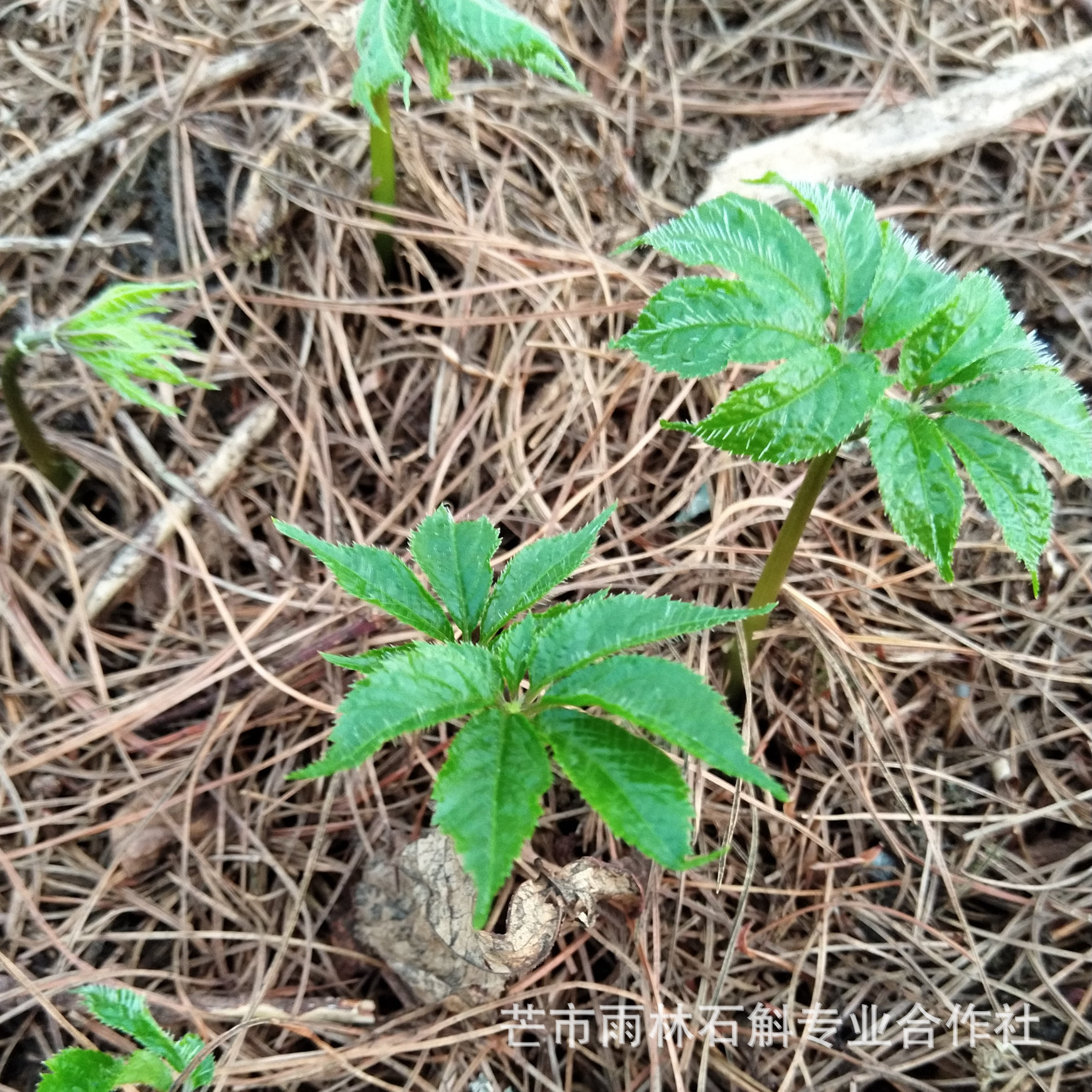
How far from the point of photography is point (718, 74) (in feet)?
7.22

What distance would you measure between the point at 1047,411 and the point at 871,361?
0.25 metres

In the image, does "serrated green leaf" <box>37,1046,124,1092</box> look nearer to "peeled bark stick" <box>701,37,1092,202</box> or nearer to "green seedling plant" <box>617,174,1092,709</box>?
"green seedling plant" <box>617,174,1092,709</box>

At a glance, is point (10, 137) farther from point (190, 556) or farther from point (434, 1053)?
point (434, 1053)

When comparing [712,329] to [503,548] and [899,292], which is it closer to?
[899,292]

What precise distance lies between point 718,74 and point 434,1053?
89.3 inches

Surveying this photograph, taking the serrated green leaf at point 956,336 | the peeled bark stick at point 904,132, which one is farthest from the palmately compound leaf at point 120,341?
the peeled bark stick at point 904,132

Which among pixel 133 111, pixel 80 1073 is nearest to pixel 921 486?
pixel 80 1073

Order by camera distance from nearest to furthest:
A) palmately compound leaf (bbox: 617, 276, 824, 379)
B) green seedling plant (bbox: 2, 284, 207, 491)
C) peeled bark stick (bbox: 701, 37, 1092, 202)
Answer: palmately compound leaf (bbox: 617, 276, 824, 379), green seedling plant (bbox: 2, 284, 207, 491), peeled bark stick (bbox: 701, 37, 1092, 202)

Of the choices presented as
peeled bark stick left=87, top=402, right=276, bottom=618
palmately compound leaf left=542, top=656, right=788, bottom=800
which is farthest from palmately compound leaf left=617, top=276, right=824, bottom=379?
peeled bark stick left=87, top=402, right=276, bottom=618

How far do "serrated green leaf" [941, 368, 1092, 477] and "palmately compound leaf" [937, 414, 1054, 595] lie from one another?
0.04 metres

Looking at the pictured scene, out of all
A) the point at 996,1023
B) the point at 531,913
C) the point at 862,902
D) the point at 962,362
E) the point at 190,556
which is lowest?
the point at 996,1023

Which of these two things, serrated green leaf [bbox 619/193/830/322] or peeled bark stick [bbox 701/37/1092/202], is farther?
peeled bark stick [bbox 701/37/1092/202]

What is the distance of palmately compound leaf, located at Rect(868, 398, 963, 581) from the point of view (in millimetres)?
1022

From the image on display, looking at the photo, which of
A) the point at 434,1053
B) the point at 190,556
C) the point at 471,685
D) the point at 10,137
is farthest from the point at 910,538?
the point at 10,137
